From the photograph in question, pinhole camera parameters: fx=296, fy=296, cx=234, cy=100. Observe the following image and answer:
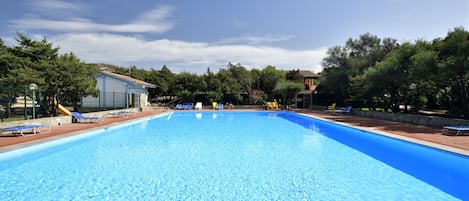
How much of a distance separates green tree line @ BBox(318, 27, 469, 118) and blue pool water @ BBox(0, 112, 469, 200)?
15.0 feet

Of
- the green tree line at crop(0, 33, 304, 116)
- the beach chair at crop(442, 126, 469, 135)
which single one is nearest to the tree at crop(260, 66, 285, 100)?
the green tree line at crop(0, 33, 304, 116)

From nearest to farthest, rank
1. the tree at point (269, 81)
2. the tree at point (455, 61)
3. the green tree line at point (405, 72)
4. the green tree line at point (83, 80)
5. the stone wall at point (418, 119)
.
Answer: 1. the tree at point (455, 61)
2. the stone wall at point (418, 119)
3. the green tree line at point (405, 72)
4. the green tree line at point (83, 80)
5. the tree at point (269, 81)

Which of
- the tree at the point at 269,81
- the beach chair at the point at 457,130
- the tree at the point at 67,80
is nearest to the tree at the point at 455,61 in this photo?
the beach chair at the point at 457,130

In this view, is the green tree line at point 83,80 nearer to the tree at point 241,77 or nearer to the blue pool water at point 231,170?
the tree at point 241,77

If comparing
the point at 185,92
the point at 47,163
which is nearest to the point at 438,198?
the point at 47,163

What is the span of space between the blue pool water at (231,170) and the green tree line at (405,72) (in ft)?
15.0

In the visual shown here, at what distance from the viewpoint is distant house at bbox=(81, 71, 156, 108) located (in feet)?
78.3

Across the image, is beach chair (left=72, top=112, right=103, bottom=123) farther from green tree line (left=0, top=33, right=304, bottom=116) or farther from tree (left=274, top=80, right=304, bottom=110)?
tree (left=274, top=80, right=304, bottom=110)

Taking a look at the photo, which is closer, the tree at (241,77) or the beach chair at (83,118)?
the beach chair at (83,118)

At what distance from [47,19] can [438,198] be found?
19721 mm

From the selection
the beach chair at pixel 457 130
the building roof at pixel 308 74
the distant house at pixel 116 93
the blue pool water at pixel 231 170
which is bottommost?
the blue pool water at pixel 231 170

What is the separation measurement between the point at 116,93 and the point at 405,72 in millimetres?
20110

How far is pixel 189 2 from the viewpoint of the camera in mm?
16469

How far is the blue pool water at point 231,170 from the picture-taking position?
5.28 m
